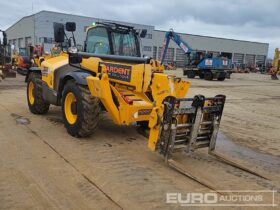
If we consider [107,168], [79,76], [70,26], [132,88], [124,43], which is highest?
[70,26]

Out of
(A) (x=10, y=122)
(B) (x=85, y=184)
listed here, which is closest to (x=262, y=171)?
(B) (x=85, y=184)

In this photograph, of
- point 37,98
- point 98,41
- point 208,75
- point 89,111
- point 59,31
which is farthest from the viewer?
point 208,75

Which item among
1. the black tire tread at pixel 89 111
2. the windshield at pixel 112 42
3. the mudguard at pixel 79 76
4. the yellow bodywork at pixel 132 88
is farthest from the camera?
the windshield at pixel 112 42

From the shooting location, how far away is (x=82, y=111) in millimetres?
6016

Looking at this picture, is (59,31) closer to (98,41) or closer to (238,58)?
(98,41)

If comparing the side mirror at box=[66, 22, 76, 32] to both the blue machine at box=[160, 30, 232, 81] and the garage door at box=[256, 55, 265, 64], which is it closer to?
the blue machine at box=[160, 30, 232, 81]

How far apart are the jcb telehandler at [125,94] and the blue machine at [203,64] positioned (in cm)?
1889

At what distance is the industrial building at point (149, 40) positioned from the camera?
41.3 m

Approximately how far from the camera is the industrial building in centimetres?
4131

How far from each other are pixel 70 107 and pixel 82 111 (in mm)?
729

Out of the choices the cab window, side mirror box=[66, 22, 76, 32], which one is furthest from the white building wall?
side mirror box=[66, 22, 76, 32]

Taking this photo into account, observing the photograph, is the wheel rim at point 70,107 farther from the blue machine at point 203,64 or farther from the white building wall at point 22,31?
the white building wall at point 22,31

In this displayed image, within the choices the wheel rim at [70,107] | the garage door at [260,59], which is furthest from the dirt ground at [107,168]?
the garage door at [260,59]

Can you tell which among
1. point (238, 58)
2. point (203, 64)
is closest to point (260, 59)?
point (238, 58)
